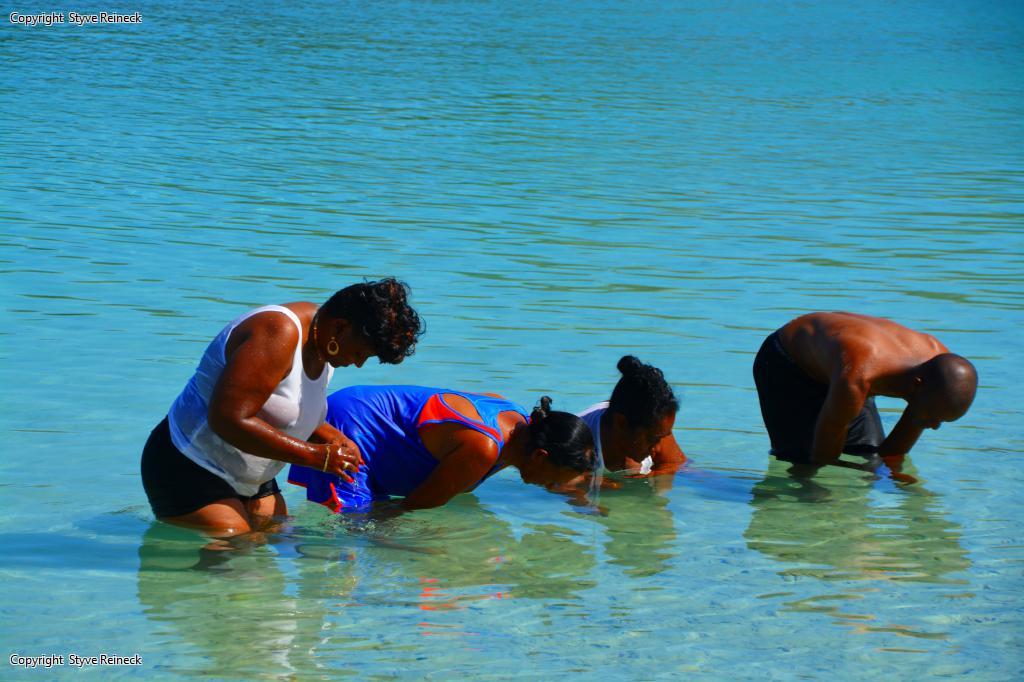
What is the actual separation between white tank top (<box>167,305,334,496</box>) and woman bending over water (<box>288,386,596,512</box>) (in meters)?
0.33

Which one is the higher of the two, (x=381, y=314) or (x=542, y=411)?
(x=381, y=314)

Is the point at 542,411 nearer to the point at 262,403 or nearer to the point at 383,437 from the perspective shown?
the point at 383,437

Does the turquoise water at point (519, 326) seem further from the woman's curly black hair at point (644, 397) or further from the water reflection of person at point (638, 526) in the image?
the woman's curly black hair at point (644, 397)

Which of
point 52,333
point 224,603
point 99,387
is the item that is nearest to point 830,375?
point 224,603

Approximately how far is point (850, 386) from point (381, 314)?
7.44ft

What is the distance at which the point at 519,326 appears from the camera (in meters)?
8.98

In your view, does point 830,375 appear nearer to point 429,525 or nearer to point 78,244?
point 429,525

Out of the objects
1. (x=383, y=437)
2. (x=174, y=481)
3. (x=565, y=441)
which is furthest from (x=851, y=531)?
(x=174, y=481)

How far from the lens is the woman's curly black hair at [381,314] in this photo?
446cm

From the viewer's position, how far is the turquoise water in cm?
452

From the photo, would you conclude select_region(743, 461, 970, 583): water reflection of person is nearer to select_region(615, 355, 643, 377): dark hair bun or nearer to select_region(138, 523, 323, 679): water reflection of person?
select_region(615, 355, 643, 377): dark hair bun

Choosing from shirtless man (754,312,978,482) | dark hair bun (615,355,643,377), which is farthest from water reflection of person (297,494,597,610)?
shirtless man (754,312,978,482)

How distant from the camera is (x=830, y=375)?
5.95 metres

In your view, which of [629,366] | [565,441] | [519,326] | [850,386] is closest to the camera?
[565,441]
